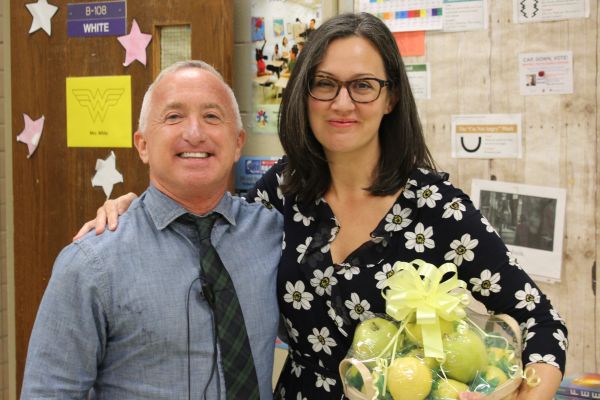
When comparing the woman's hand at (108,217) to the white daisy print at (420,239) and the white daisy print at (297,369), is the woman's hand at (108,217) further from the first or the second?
the white daisy print at (420,239)

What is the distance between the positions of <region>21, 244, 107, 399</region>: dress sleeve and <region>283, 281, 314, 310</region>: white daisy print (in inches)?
16.7

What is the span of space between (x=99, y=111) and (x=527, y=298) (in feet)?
6.92

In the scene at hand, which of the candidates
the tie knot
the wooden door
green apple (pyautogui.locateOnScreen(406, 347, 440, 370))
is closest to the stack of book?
green apple (pyautogui.locateOnScreen(406, 347, 440, 370))

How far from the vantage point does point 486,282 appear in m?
1.45

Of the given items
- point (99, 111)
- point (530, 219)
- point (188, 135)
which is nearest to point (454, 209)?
point (188, 135)

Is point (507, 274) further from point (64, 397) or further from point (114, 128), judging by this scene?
point (114, 128)

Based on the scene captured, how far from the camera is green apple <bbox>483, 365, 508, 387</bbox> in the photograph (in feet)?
3.85

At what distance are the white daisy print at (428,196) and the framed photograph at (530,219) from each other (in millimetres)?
953

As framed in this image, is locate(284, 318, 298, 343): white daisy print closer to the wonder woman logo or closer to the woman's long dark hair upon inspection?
the woman's long dark hair

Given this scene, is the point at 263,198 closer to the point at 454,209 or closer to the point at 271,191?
the point at 271,191

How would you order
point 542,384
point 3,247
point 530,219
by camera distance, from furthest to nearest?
point 3,247 < point 530,219 < point 542,384

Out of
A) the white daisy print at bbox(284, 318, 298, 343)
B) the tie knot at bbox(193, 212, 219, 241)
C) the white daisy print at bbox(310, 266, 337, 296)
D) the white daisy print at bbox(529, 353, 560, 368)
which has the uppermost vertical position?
the tie knot at bbox(193, 212, 219, 241)

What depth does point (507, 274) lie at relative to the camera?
144 centimetres

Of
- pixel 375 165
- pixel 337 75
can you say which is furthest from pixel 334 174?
pixel 337 75
